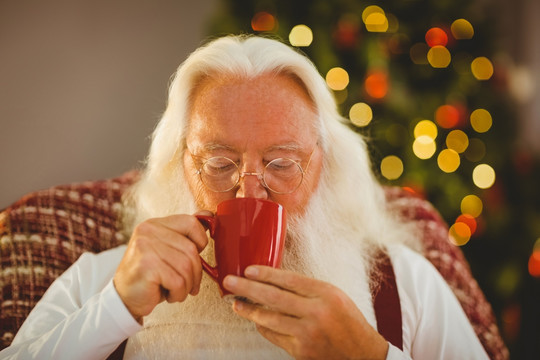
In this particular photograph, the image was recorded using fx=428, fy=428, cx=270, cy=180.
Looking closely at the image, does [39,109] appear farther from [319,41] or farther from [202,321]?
[202,321]

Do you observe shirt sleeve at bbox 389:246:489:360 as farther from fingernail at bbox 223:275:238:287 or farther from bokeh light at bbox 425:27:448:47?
bokeh light at bbox 425:27:448:47

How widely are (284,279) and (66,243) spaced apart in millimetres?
843

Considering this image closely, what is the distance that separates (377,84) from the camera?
2016 mm

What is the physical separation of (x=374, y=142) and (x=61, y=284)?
158 cm

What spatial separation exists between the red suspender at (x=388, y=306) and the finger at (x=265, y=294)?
45cm

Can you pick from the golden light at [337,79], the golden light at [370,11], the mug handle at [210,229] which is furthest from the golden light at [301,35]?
the mug handle at [210,229]

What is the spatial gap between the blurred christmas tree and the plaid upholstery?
74cm

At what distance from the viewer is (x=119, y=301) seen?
83 cm

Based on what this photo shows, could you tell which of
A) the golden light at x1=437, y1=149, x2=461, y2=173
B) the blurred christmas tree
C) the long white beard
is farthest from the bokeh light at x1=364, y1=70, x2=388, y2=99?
the long white beard

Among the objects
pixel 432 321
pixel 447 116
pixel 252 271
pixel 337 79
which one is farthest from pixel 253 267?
pixel 447 116

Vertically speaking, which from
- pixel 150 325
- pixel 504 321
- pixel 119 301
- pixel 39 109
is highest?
pixel 39 109

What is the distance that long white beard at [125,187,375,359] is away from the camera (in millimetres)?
1018

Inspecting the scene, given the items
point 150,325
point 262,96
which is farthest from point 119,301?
point 262,96

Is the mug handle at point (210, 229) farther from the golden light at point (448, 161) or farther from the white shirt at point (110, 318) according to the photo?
the golden light at point (448, 161)
